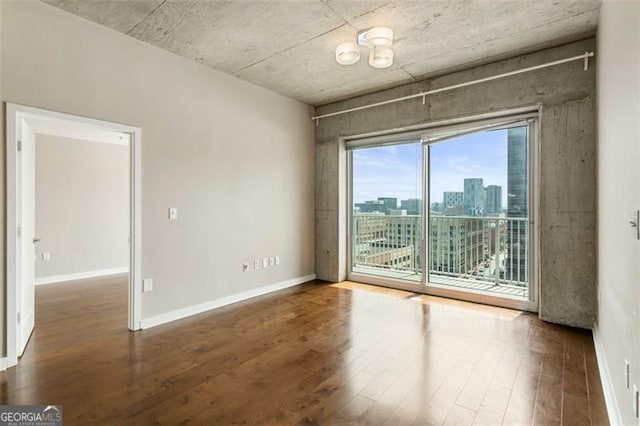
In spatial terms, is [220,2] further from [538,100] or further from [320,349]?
[538,100]

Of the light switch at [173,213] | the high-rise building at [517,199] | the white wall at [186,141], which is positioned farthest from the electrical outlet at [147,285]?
the high-rise building at [517,199]

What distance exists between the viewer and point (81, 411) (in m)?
1.98

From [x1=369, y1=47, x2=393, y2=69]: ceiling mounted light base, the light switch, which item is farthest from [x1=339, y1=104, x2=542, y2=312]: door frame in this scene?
the light switch

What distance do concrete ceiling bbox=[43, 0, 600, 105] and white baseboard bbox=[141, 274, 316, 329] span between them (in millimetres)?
2884

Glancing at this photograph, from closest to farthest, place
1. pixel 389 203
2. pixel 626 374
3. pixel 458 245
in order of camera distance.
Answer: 1. pixel 626 374
2. pixel 458 245
3. pixel 389 203

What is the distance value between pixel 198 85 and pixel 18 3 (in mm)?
1614

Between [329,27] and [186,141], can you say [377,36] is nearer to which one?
[329,27]

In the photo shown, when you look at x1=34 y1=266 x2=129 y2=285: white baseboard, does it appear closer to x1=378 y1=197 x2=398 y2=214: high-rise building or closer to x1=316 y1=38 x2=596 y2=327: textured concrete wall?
x1=378 y1=197 x2=398 y2=214: high-rise building

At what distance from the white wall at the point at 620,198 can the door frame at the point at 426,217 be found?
112 centimetres

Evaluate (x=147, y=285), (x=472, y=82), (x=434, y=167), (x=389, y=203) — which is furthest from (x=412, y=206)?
(x=147, y=285)

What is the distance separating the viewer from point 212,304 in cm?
407

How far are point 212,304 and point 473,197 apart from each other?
3.62 meters

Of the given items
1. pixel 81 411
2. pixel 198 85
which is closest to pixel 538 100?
pixel 198 85

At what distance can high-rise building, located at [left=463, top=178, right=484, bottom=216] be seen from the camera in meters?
4.26
